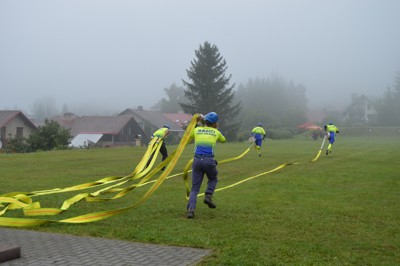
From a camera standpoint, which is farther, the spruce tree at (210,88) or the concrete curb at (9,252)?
the spruce tree at (210,88)

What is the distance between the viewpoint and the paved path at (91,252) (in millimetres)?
5934

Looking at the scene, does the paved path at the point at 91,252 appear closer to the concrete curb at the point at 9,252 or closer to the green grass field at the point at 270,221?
the concrete curb at the point at 9,252

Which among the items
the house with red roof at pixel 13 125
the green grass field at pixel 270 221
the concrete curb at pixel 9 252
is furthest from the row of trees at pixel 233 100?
the concrete curb at pixel 9 252

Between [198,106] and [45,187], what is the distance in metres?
55.2

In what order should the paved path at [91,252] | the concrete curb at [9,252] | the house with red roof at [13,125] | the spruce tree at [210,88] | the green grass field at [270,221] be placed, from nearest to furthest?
the concrete curb at [9,252]
the paved path at [91,252]
the green grass field at [270,221]
the house with red roof at [13,125]
the spruce tree at [210,88]

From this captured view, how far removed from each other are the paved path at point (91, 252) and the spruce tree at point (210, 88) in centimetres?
5990

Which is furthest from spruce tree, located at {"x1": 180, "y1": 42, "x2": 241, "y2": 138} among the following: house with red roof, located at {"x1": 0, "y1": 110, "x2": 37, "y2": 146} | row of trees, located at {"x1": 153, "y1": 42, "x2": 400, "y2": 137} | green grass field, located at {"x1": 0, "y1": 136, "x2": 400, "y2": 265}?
green grass field, located at {"x1": 0, "y1": 136, "x2": 400, "y2": 265}

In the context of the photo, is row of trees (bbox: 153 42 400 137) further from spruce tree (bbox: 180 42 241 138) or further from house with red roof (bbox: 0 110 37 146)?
house with red roof (bbox: 0 110 37 146)

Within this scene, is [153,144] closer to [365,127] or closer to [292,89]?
[365,127]

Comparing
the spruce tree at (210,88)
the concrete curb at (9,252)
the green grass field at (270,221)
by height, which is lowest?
the green grass field at (270,221)

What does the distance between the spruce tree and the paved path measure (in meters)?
59.9

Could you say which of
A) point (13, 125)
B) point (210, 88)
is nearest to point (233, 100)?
point (210, 88)

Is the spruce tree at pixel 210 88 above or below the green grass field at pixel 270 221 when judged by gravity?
above

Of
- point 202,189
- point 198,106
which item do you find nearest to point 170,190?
point 202,189
